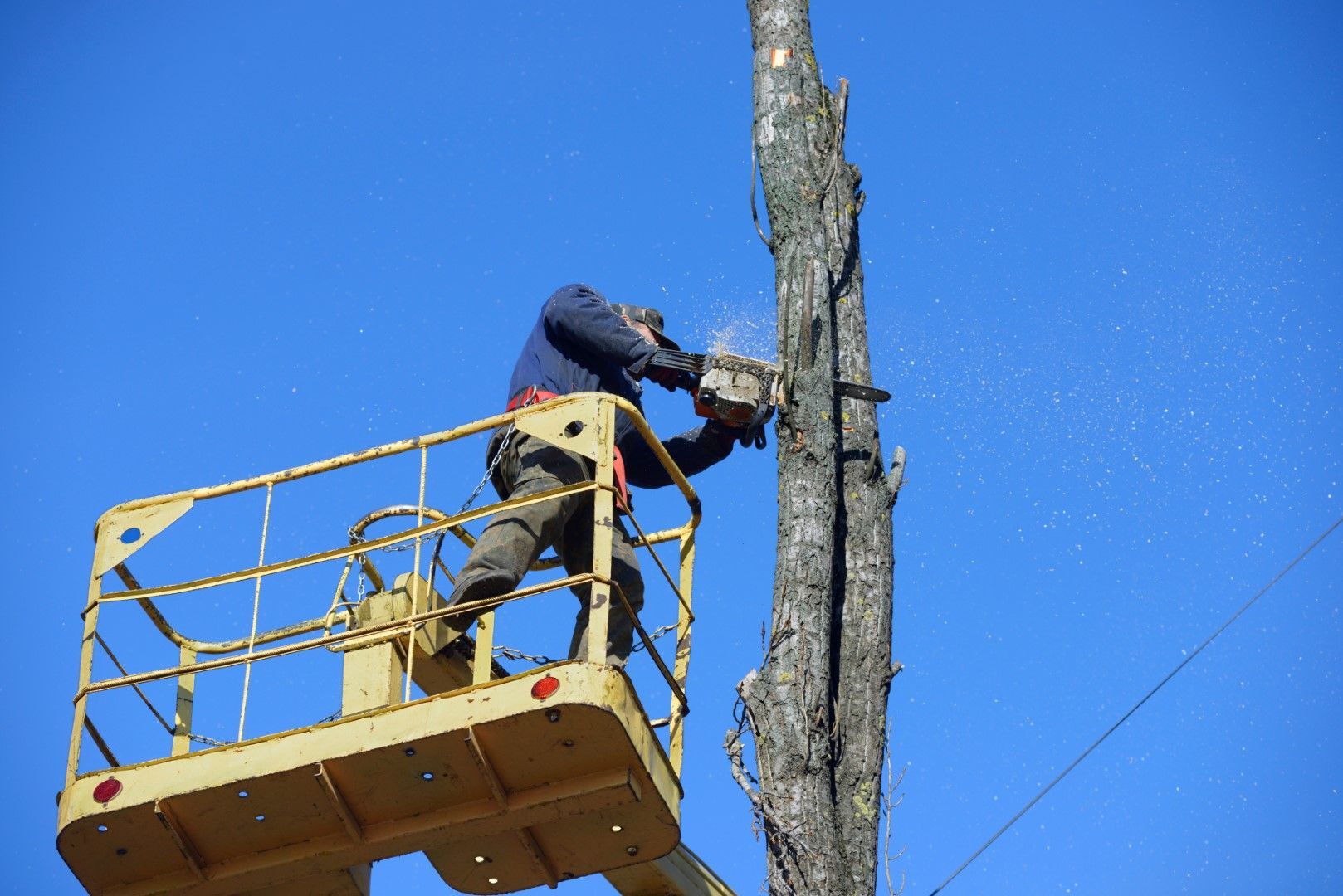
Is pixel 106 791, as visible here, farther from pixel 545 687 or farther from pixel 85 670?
pixel 545 687

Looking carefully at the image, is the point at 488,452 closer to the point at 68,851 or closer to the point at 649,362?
the point at 649,362

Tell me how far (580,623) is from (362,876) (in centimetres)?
132

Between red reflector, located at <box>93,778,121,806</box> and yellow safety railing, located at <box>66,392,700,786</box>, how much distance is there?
14 centimetres

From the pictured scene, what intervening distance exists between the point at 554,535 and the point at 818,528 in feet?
3.51

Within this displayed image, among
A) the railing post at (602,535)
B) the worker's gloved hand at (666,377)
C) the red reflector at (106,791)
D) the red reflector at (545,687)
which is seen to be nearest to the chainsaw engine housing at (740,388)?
the worker's gloved hand at (666,377)

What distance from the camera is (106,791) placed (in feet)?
23.7

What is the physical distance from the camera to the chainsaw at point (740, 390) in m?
8.00

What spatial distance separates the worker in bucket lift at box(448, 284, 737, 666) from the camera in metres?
7.60

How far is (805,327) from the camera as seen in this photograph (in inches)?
322

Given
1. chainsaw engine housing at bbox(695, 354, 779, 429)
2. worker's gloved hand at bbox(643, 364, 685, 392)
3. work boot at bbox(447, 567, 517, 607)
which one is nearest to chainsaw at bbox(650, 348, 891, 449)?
chainsaw engine housing at bbox(695, 354, 779, 429)

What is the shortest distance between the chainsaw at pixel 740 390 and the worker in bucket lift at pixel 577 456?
0.32 meters

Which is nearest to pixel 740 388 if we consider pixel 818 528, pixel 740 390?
pixel 740 390

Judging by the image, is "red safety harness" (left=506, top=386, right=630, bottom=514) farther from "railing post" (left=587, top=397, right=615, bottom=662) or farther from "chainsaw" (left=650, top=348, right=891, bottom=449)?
"railing post" (left=587, top=397, right=615, bottom=662)

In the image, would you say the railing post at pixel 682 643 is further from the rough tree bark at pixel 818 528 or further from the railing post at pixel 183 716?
the railing post at pixel 183 716
